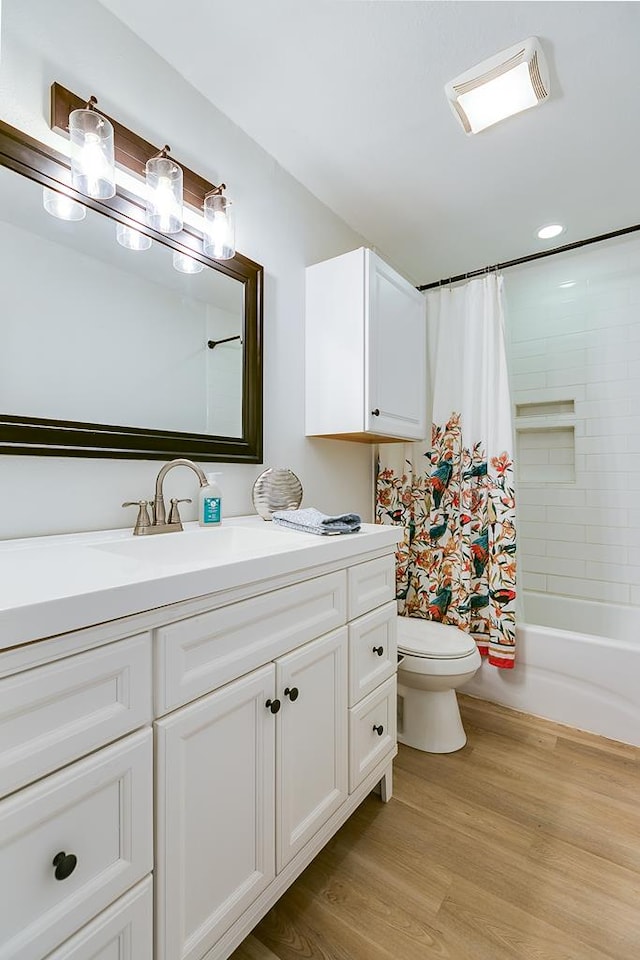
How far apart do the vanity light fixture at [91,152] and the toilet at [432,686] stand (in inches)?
71.0

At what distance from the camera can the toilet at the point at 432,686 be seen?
1700mm

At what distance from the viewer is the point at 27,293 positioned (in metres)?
1.05

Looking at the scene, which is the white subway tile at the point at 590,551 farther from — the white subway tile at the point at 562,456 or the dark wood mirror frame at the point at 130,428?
the dark wood mirror frame at the point at 130,428

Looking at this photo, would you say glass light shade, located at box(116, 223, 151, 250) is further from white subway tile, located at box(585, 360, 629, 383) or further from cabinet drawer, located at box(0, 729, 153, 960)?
white subway tile, located at box(585, 360, 629, 383)

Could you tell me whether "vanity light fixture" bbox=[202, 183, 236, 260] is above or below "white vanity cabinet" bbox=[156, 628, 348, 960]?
above

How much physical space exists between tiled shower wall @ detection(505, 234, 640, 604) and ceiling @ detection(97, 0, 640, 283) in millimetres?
354

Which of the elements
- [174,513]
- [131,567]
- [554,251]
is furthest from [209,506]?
[554,251]

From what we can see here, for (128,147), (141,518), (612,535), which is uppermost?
(128,147)

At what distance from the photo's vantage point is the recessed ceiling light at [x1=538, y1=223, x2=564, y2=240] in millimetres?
2170

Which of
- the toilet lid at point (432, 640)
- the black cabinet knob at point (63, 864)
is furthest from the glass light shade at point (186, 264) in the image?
the toilet lid at point (432, 640)

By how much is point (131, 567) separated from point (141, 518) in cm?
38

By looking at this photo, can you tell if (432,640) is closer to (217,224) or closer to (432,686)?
(432,686)

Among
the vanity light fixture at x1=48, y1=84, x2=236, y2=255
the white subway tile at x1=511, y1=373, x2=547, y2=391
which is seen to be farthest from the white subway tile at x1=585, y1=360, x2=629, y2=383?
the vanity light fixture at x1=48, y1=84, x2=236, y2=255

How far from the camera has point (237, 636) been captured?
88 centimetres
